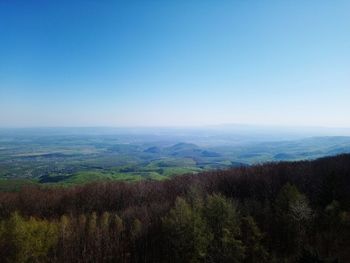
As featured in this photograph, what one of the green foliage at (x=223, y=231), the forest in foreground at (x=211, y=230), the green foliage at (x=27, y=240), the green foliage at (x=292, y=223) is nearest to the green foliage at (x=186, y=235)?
the forest in foreground at (x=211, y=230)

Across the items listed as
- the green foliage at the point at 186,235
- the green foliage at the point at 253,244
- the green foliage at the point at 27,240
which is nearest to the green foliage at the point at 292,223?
the green foliage at the point at 253,244

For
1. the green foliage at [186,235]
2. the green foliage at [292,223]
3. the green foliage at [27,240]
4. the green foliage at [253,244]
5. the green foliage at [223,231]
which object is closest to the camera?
the green foliage at [223,231]

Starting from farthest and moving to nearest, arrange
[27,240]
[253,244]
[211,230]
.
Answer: [27,240] → [211,230] → [253,244]

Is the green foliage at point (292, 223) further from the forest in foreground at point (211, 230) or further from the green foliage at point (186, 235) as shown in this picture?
the green foliage at point (186, 235)

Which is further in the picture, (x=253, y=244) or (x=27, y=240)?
(x=27, y=240)

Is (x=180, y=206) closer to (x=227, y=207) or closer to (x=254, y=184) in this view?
(x=227, y=207)

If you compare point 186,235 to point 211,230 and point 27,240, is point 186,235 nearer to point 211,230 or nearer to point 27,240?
point 211,230

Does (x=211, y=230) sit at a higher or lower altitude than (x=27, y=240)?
higher

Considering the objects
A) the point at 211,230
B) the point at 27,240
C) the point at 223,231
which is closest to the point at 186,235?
the point at 211,230

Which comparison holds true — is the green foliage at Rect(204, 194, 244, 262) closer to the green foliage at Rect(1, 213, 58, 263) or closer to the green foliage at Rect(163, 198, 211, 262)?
the green foliage at Rect(163, 198, 211, 262)

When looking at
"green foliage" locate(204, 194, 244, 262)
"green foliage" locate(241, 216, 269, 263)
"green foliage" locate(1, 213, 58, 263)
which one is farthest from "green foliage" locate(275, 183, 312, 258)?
"green foliage" locate(1, 213, 58, 263)

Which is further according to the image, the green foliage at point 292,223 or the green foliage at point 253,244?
the green foliage at point 292,223

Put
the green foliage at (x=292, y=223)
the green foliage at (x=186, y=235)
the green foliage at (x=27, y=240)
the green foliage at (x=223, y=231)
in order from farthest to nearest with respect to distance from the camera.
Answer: the green foliage at (x=292, y=223), the green foliage at (x=27, y=240), the green foliage at (x=186, y=235), the green foliage at (x=223, y=231)
